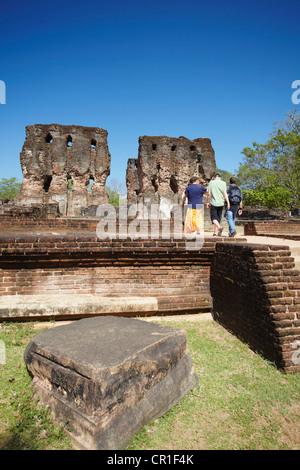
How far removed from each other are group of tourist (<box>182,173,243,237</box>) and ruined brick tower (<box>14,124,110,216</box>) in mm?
15728

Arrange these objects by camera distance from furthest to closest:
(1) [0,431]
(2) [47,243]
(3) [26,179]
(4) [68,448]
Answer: (3) [26,179] < (2) [47,243] < (1) [0,431] < (4) [68,448]

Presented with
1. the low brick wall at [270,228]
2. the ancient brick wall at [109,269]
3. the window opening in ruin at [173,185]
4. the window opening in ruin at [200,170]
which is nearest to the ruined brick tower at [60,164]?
the window opening in ruin at [173,185]

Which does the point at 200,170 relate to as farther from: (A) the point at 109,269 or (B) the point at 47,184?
(A) the point at 109,269

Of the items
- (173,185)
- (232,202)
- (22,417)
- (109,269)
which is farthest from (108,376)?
(173,185)

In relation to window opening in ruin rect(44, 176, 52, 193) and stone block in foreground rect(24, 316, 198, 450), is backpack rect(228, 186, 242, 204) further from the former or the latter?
window opening in ruin rect(44, 176, 52, 193)

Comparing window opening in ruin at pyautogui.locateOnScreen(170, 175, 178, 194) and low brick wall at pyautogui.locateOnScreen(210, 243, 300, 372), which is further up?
window opening in ruin at pyautogui.locateOnScreen(170, 175, 178, 194)

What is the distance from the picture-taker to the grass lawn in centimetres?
183

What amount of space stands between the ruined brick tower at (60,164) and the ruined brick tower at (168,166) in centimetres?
335

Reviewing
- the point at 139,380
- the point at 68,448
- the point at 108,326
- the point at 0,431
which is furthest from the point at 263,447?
the point at 0,431

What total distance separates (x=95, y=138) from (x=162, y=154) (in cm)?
547

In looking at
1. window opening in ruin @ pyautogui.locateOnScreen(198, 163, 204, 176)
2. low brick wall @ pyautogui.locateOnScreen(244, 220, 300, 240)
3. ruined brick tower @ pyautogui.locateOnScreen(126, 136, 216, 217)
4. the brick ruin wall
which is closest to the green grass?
the brick ruin wall

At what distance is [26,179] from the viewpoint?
68.9ft

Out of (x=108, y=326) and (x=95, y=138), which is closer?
(x=108, y=326)

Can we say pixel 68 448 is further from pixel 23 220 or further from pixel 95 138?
pixel 95 138
